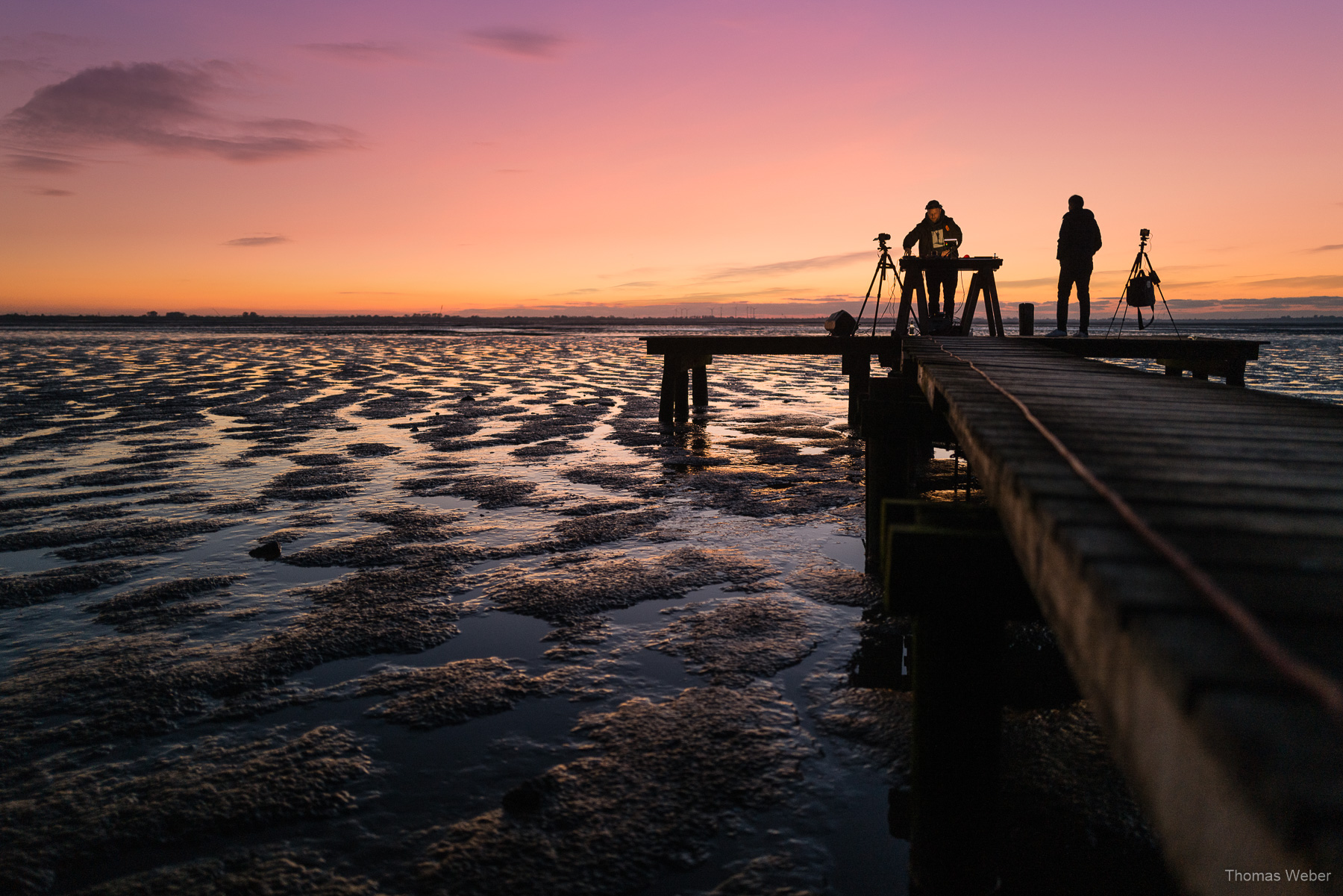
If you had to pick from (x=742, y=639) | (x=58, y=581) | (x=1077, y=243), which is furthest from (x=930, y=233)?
(x=58, y=581)

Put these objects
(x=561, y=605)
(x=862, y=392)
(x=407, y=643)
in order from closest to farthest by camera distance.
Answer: (x=407, y=643) < (x=561, y=605) < (x=862, y=392)

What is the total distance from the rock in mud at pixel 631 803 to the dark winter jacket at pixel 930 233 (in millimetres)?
10691

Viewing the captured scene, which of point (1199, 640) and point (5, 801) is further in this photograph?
point (5, 801)

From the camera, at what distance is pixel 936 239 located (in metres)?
12.7

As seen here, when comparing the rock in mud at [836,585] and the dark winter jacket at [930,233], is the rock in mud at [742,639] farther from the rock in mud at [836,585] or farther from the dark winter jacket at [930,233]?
the dark winter jacket at [930,233]

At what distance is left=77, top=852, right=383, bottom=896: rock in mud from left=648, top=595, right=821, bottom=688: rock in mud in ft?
6.80

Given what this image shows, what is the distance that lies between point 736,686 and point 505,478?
5.57 m

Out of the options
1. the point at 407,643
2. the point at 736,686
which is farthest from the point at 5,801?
the point at 736,686

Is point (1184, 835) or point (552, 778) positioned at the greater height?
point (1184, 835)

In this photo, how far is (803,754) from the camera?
3418 mm

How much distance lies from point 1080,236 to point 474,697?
39.9ft

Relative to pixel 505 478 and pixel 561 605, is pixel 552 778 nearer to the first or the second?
pixel 561 605

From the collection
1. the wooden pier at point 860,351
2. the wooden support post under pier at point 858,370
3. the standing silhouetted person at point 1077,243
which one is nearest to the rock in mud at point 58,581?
the wooden pier at point 860,351

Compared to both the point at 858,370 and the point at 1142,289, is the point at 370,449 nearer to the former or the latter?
the point at 858,370
